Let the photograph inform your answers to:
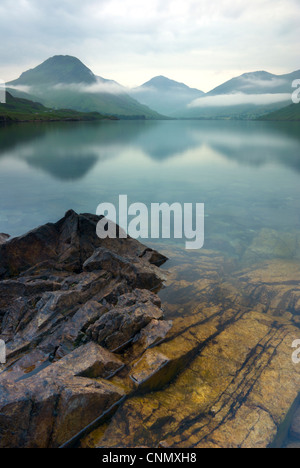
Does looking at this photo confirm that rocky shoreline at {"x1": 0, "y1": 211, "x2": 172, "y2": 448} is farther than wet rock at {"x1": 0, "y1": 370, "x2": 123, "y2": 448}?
Yes

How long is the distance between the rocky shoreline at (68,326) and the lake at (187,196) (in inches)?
80.0

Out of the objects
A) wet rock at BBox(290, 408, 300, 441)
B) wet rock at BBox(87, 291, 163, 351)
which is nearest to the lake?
wet rock at BBox(87, 291, 163, 351)

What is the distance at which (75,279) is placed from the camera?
48.0ft

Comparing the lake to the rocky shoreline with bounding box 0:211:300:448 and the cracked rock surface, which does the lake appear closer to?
the cracked rock surface

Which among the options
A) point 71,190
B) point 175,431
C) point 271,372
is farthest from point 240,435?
point 71,190

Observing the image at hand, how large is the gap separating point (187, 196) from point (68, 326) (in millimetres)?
31031

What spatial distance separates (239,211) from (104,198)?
55.3ft

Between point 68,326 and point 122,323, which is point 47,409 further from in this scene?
point 122,323

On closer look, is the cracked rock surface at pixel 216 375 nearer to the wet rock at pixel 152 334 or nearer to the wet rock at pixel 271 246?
the wet rock at pixel 152 334

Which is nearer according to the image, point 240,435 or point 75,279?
point 240,435

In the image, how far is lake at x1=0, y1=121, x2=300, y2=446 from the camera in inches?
773

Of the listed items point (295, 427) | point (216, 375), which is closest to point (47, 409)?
point (216, 375)

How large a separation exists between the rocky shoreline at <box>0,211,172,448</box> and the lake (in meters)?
2.03
